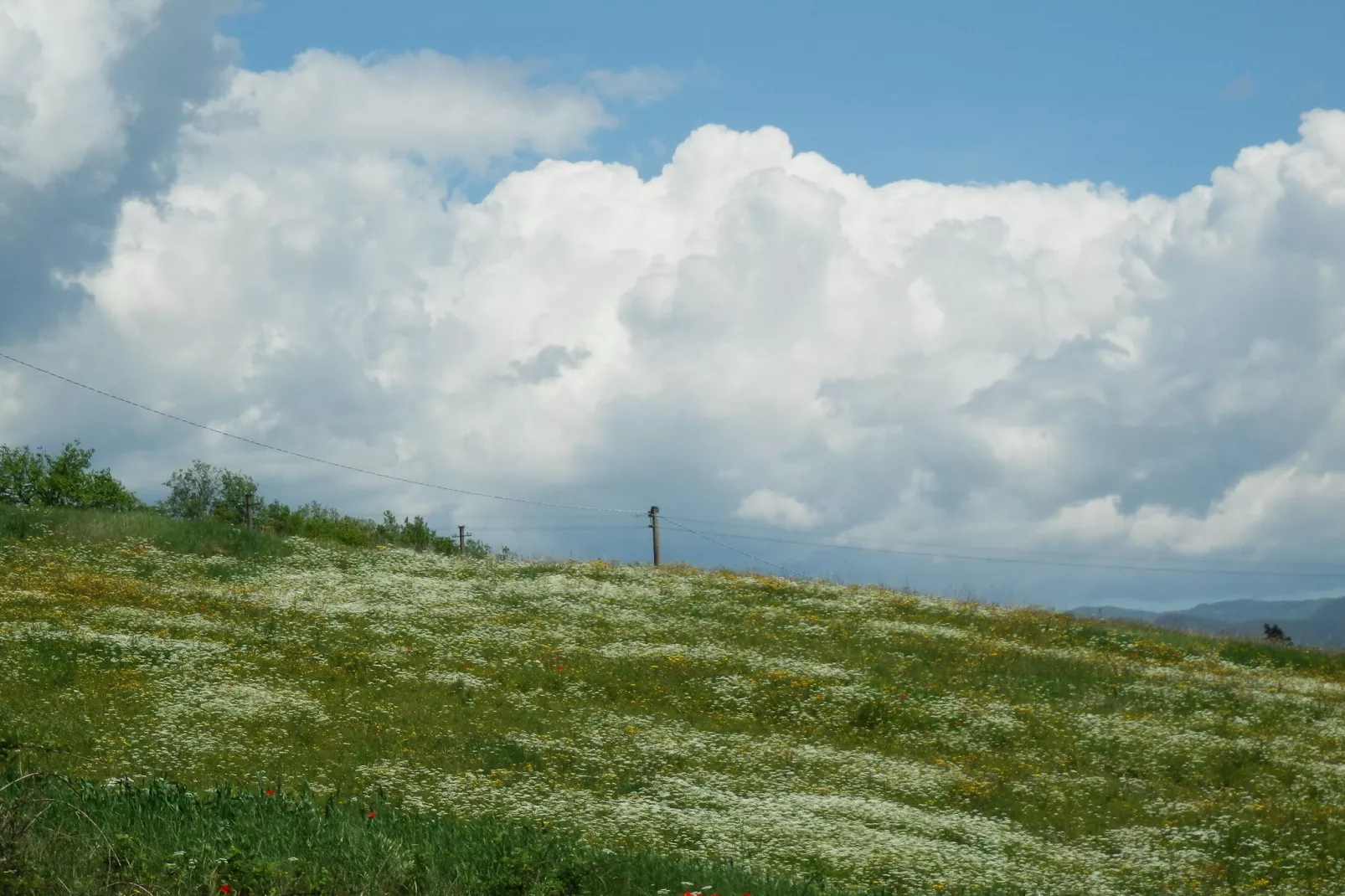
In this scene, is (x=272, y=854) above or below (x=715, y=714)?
above

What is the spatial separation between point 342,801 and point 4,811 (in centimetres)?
853

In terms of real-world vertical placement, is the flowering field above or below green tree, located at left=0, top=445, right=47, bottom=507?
below

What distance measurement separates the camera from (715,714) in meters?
30.0

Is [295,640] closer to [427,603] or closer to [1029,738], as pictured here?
[427,603]

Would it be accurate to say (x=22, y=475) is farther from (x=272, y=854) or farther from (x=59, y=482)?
(x=272, y=854)

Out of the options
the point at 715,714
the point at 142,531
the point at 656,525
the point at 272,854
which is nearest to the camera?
the point at 272,854

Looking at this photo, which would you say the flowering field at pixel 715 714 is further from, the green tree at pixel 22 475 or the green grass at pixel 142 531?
the green tree at pixel 22 475

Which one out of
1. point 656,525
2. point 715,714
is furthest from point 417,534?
point 715,714

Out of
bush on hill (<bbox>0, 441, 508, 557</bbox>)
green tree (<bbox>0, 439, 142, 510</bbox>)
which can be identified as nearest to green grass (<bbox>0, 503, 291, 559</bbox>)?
bush on hill (<bbox>0, 441, 508, 557</bbox>)

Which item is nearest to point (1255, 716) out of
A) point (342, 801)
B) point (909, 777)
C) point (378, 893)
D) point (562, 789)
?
point (909, 777)

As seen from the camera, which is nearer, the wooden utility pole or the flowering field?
the flowering field

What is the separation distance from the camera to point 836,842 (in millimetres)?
19391

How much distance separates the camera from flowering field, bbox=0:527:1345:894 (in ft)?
67.3

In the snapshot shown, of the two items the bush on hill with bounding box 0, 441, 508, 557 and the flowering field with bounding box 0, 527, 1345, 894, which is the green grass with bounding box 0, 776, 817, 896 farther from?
the bush on hill with bounding box 0, 441, 508, 557
